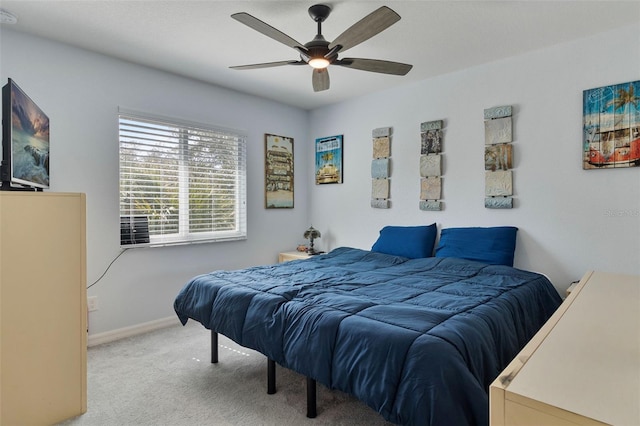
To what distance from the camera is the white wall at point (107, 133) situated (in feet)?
9.00

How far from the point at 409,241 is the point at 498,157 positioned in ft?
3.59

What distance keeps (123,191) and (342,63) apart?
7.19 feet

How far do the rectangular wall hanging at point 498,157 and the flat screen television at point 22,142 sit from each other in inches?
131

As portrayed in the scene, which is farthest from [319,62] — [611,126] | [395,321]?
[611,126]

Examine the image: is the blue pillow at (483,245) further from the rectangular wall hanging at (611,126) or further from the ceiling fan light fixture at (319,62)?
the ceiling fan light fixture at (319,62)

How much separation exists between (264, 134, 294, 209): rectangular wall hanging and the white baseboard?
1651mm

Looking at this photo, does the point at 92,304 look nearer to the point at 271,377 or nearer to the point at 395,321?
the point at 271,377

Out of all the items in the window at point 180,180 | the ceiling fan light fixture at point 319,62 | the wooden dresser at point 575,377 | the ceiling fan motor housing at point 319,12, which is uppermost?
the ceiling fan motor housing at point 319,12

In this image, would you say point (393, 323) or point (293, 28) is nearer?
point (393, 323)

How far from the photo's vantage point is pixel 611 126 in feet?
8.66

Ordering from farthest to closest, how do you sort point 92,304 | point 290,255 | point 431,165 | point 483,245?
point 290,255 < point 431,165 < point 483,245 < point 92,304

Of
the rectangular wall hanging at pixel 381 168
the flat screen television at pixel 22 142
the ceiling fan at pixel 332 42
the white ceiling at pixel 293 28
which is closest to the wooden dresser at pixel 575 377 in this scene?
the ceiling fan at pixel 332 42

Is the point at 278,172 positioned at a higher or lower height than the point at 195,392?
higher

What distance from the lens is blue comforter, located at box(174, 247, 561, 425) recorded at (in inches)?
53.4
